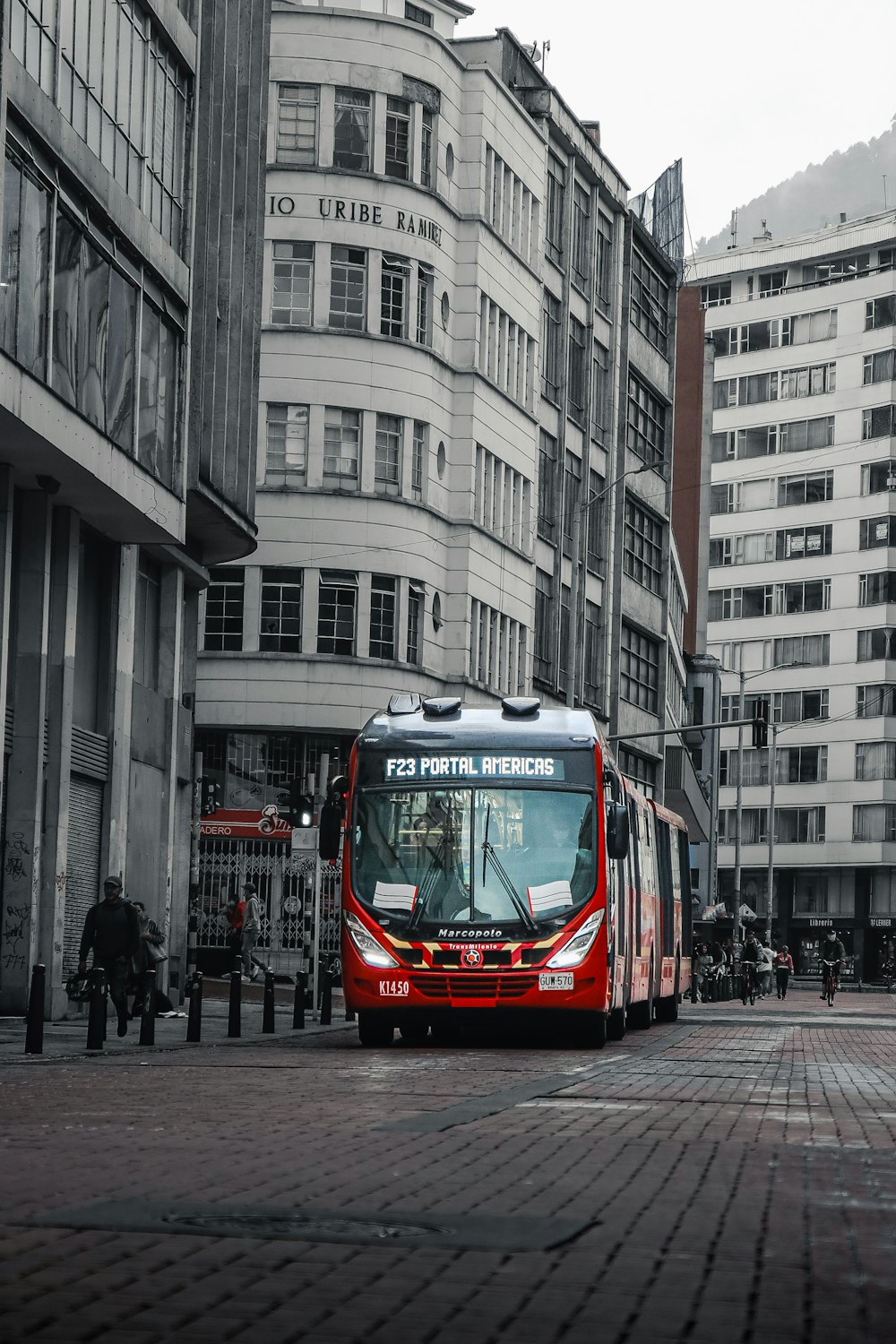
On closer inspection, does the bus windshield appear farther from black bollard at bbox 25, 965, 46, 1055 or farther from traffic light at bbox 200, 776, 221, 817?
traffic light at bbox 200, 776, 221, 817

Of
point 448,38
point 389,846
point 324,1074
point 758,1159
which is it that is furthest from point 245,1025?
point 448,38

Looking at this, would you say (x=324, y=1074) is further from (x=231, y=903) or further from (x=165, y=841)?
(x=231, y=903)

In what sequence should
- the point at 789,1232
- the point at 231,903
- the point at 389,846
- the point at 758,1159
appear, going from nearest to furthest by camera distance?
the point at 789,1232 < the point at 758,1159 < the point at 389,846 < the point at 231,903

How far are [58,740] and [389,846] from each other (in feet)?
20.7

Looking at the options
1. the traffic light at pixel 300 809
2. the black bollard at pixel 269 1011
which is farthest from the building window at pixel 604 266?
the black bollard at pixel 269 1011

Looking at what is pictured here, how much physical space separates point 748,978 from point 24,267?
35.3 metres

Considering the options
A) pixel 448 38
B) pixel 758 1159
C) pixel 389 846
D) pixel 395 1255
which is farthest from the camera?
pixel 448 38

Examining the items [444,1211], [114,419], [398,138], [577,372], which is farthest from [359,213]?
[444,1211]

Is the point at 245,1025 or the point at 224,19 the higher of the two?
the point at 224,19

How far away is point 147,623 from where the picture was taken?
33344 mm

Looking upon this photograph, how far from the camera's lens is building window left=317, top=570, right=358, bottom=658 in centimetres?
4847

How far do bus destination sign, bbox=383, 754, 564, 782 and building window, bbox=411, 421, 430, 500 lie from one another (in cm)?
2827

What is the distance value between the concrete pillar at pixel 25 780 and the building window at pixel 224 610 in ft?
70.0

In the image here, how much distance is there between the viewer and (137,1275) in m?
6.69
